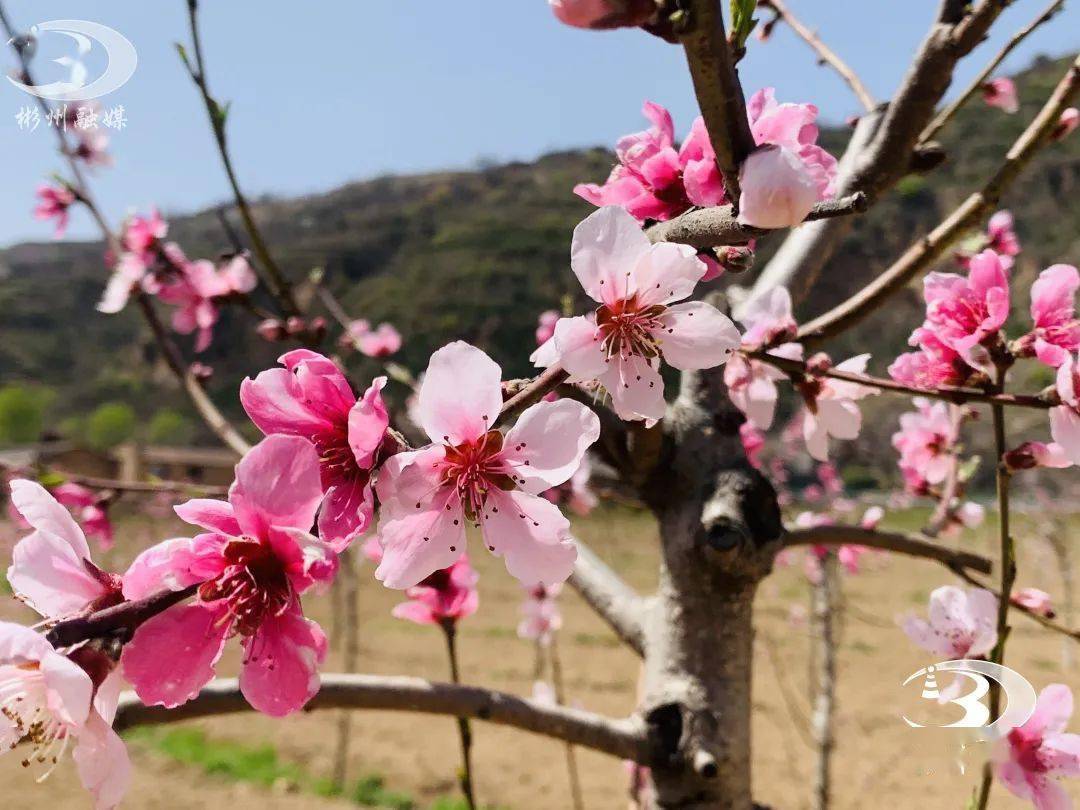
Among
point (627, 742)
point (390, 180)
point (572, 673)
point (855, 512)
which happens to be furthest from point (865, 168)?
point (390, 180)

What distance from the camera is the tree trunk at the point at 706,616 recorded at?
669mm

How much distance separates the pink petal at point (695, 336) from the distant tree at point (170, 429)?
59.0 feet

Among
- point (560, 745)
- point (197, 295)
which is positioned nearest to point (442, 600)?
point (197, 295)

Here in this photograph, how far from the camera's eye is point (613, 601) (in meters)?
0.87

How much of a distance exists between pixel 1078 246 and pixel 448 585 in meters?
19.7

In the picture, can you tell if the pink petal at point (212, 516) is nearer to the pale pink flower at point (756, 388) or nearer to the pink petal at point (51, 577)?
the pink petal at point (51, 577)

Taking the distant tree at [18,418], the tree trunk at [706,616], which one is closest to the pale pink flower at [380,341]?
the tree trunk at [706,616]

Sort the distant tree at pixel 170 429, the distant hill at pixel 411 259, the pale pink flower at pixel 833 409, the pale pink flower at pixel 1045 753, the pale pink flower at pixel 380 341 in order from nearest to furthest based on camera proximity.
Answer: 1. the pale pink flower at pixel 1045 753
2. the pale pink flower at pixel 833 409
3. the pale pink flower at pixel 380 341
4. the distant tree at pixel 170 429
5. the distant hill at pixel 411 259

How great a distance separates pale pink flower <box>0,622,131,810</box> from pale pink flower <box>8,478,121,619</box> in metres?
0.03

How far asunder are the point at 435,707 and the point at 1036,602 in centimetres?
59

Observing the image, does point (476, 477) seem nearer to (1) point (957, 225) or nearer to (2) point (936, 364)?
(2) point (936, 364)

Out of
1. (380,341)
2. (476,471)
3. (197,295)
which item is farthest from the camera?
(380,341)

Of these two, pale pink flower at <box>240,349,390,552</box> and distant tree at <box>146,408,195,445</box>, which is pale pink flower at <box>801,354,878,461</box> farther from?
distant tree at <box>146,408,195,445</box>

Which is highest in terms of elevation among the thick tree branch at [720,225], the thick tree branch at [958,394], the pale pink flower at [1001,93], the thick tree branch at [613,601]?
the pale pink flower at [1001,93]
